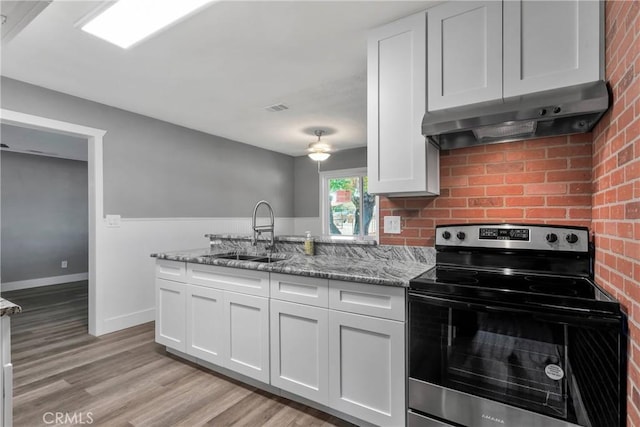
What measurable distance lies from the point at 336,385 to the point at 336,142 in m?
4.28

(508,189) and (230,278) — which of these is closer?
(508,189)

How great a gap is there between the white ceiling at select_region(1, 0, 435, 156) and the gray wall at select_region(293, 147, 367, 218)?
2.04 m

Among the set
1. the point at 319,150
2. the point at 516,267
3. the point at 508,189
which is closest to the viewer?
the point at 516,267

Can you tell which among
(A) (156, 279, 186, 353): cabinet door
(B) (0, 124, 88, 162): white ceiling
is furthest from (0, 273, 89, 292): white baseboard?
(A) (156, 279, 186, 353): cabinet door

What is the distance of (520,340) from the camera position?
1.32 m

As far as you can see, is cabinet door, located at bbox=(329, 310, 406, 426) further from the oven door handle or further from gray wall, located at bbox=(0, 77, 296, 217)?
gray wall, located at bbox=(0, 77, 296, 217)

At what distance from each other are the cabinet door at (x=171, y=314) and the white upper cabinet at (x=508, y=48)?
232 centimetres

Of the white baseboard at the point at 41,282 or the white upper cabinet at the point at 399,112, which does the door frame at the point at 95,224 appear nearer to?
the white upper cabinet at the point at 399,112

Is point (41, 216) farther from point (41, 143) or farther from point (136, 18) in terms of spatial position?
point (136, 18)

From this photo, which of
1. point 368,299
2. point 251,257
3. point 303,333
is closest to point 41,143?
point 251,257

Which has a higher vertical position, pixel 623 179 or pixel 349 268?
pixel 623 179

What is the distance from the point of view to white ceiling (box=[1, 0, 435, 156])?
1.96 meters

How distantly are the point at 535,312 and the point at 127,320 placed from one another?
379cm

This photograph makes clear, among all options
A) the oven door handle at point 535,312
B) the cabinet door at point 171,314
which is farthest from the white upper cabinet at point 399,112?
the cabinet door at point 171,314
